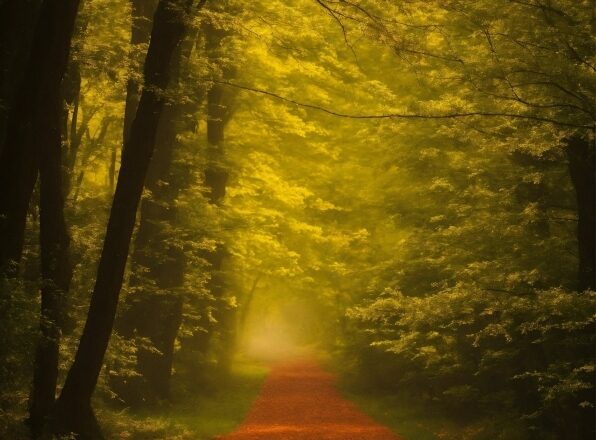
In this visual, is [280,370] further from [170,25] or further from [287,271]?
[170,25]

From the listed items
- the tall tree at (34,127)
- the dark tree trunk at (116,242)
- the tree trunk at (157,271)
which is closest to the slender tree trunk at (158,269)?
the tree trunk at (157,271)

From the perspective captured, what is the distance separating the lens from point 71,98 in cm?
1255

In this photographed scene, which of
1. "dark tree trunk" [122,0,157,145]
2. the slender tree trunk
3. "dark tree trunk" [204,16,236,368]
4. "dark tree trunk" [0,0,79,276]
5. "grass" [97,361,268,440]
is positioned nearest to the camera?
"dark tree trunk" [0,0,79,276]

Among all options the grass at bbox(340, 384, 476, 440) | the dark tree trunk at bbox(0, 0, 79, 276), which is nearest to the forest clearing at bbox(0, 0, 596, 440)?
the dark tree trunk at bbox(0, 0, 79, 276)

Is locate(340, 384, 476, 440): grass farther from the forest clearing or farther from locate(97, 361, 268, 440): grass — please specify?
locate(97, 361, 268, 440): grass

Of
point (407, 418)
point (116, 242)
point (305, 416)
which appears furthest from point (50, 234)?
point (407, 418)

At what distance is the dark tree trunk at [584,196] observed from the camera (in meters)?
11.7

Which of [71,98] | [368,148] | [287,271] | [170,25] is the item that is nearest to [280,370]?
[287,271]

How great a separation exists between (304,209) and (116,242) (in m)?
16.3

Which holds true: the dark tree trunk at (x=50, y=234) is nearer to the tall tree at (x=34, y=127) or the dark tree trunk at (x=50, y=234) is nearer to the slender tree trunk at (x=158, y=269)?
the tall tree at (x=34, y=127)

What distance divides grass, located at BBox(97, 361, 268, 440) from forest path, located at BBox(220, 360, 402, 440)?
474 millimetres

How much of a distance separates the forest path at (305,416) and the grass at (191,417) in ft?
1.55

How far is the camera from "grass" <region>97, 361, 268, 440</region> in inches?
511

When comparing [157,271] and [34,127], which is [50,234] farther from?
[157,271]
